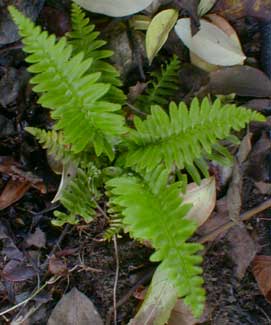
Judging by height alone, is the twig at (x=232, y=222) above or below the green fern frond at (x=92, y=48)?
below

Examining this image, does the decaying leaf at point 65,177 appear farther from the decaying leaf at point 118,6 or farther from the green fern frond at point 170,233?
the decaying leaf at point 118,6

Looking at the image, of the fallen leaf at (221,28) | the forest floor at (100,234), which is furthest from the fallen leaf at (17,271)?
the fallen leaf at (221,28)

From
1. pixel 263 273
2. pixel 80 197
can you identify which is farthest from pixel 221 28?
pixel 263 273

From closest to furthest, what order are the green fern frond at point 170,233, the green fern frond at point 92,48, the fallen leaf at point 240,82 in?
the green fern frond at point 170,233 < the green fern frond at point 92,48 < the fallen leaf at point 240,82

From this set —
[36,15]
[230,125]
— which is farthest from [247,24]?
[36,15]

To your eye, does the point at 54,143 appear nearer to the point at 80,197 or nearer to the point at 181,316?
the point at 80,197

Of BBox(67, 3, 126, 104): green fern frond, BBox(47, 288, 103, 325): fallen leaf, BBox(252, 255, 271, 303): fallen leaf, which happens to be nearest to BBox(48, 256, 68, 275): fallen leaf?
BBox(47, 288, 103, 325): fallen leaf

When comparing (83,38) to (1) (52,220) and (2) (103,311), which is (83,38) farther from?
(2) (103,311)

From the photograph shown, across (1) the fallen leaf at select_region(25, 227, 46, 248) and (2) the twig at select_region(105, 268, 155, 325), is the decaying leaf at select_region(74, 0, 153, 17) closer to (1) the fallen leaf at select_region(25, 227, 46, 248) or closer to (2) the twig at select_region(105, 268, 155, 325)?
(1) the fallen leaf at select_region(25, 227, 46, 248)
